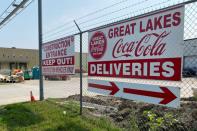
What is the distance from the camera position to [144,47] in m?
4.83

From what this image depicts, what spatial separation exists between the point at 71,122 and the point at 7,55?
4558 centimetres

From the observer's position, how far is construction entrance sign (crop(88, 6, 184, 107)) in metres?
4.18

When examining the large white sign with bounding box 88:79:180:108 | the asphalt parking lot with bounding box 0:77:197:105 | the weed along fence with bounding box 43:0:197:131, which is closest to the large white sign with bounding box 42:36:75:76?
the weed along fence with bounding box 43:0:197:131

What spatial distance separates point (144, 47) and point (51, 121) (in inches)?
130

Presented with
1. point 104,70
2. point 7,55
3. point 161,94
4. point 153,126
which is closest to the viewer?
point 161,94

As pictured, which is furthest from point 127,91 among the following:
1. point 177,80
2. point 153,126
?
point 177,80

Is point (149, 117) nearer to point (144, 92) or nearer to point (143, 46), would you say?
point (144, 92)

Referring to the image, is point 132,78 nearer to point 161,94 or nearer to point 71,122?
point 161,94

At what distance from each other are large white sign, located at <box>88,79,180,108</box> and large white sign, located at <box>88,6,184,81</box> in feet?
0.73

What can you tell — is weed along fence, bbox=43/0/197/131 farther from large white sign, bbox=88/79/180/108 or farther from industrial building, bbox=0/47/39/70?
industrial building, bbox=0/47/39/70

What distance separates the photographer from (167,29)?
4316 millimetres

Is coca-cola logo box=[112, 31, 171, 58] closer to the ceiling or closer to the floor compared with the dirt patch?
closer to the ceiling

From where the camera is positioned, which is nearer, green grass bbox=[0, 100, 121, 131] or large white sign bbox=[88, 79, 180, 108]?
large white sign bbox=[88, 79, 180, 108]

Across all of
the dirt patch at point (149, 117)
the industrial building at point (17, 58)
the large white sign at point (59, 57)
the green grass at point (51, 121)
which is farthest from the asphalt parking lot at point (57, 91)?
the industrial building at point (17, 58)
